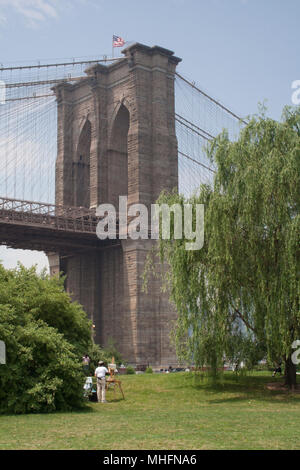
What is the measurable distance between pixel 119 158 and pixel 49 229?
398 inches

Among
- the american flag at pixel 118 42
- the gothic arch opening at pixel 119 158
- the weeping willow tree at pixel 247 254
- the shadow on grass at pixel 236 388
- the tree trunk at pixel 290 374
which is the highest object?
the american flag at pixel 118 42

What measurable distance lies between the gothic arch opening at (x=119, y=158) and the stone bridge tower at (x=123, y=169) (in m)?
0.08

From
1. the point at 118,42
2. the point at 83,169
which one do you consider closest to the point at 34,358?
the point at 118,42

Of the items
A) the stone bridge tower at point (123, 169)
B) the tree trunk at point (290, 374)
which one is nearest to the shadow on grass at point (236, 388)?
the tree trunk at point (290, 374)

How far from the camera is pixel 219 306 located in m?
19.8

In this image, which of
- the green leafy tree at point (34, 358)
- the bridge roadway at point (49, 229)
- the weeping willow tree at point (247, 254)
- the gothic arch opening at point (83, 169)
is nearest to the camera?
the green leafy tree at point (34, 358)

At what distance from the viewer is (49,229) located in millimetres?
40688

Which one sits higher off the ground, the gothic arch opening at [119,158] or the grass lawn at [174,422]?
the gothic arch opening at [119,158]

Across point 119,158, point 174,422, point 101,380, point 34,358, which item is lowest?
point 174,422

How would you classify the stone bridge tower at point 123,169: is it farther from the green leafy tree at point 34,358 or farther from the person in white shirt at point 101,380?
the green leafy tree at point 34,358

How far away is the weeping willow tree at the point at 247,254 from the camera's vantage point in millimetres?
18719

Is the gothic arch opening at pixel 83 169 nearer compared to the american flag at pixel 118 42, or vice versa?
the american flag at pixel 118 42

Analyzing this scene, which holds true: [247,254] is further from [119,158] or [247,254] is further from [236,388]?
[119,158]
